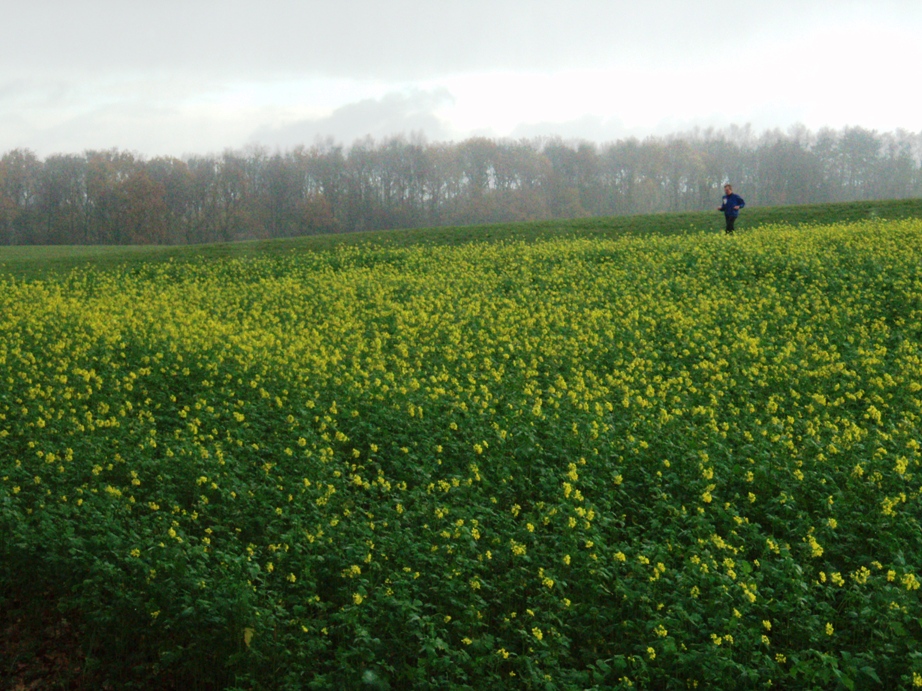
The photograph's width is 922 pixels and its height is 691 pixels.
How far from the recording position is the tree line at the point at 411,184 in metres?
59.5

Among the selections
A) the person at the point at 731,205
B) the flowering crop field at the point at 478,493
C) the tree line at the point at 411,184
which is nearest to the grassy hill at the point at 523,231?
the person at the point at 731,205

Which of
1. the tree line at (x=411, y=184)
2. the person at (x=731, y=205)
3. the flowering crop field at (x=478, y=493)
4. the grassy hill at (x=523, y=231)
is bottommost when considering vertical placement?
the flowering crop field at (x=478, y=493)

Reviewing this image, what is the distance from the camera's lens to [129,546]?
730 cm

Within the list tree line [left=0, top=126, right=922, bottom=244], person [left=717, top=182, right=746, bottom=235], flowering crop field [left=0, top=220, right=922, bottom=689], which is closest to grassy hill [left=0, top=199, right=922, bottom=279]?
person [left=717, top=182, right=746, bottom=235]

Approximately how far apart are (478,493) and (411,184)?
192 feet

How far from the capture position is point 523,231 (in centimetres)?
2919

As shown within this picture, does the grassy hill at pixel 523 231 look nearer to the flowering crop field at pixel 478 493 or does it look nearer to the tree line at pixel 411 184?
the flowering crop field at pixel 478 493

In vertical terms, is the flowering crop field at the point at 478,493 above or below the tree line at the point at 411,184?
below

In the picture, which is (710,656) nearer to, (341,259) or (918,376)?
(918,376)

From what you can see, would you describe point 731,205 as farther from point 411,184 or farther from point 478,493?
point 411,184

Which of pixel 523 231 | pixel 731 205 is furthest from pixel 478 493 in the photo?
pixel 523 231

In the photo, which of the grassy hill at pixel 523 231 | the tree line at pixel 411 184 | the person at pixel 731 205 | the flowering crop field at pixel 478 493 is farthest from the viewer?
the tree line at pixel 411 184

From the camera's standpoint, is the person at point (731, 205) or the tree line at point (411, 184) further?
the tree line at point (411, 184)

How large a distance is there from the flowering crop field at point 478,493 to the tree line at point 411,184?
1832 inches
